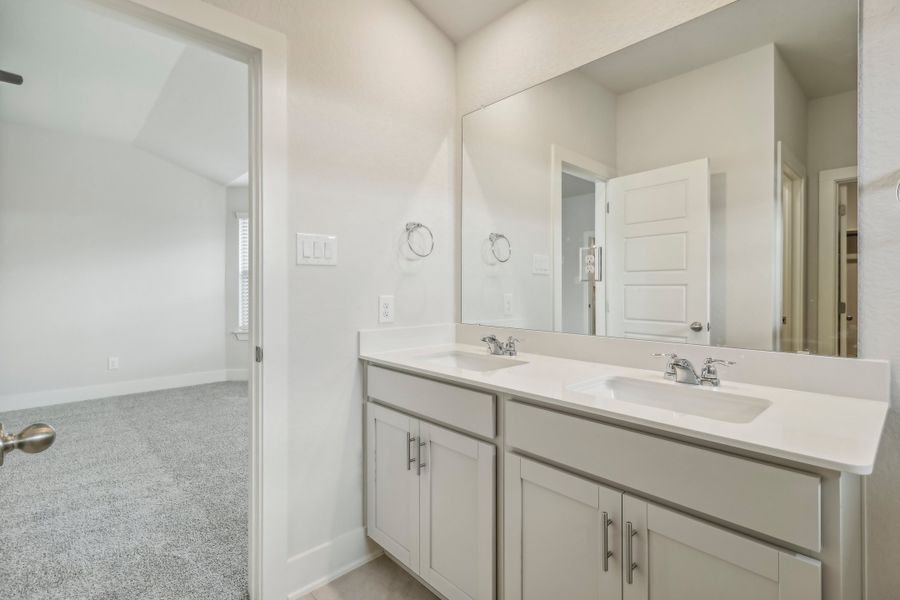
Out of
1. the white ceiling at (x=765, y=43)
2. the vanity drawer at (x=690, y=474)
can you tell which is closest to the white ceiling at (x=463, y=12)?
the white ceiling at (x=765, y=43)

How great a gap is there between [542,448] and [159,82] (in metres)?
3.71

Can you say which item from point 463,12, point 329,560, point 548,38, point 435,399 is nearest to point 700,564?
point 435,399

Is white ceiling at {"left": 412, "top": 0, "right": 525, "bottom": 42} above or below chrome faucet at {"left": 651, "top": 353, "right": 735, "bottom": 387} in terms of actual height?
above

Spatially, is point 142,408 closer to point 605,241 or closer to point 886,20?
point 605,241

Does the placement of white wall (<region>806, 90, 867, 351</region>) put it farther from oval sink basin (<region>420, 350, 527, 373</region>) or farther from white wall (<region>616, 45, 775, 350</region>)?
oval sink basin (<region>420, 350, 527, 373</region>)

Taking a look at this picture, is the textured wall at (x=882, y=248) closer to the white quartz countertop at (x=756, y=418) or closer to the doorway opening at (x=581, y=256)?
the white quartz countertop at (x=756, y=418)

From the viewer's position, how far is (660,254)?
1.46 meters

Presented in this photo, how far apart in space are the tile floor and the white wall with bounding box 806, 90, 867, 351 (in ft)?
5.06

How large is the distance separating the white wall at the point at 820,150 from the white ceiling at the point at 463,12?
125 cm

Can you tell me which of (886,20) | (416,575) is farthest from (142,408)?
(886,20)

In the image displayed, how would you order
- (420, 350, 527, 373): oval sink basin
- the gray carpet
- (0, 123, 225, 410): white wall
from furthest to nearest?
(0, 123, 225, 410): white wall → (420, 350, 527, 373): oval sink basin → the gray carpet

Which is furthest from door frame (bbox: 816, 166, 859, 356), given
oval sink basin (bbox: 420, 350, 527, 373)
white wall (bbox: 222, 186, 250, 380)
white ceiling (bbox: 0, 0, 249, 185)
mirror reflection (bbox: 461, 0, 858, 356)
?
white wall (bbox: 222, 186, 250, 380)

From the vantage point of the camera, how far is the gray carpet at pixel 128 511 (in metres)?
1.58

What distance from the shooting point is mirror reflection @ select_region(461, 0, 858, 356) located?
3.76ft
